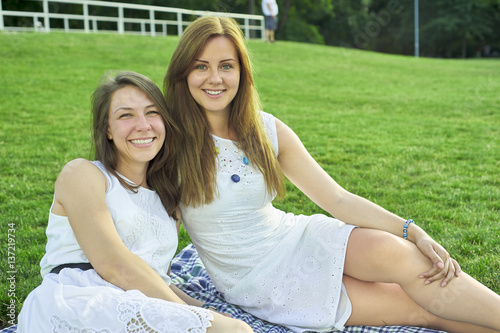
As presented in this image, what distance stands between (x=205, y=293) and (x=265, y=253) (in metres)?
0.62

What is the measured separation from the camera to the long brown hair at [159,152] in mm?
2398

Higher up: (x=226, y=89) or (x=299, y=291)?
(x=226, y=89)

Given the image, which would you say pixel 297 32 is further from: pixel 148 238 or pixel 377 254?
pixel 148 238

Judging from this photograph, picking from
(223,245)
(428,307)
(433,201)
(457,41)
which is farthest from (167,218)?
(457,41)

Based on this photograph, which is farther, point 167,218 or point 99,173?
point 167,218

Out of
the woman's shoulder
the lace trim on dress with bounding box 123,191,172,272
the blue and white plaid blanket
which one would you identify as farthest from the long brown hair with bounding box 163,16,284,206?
the blue and white plaid blanket

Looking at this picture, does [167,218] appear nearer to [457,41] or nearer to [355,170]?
[355,170]

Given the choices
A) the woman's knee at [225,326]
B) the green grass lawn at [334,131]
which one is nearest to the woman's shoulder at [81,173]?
the woman's knee at [225,326]

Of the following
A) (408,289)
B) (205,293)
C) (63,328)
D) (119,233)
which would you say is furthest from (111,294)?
(408,289)

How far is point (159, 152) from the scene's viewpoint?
8.36 ft

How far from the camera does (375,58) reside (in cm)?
1808

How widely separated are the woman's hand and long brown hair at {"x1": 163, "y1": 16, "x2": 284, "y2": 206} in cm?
81

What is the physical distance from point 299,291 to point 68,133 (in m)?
5.40

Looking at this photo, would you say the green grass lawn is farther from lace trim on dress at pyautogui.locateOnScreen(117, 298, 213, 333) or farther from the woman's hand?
lace trim on dress at pyautogui.locateOnScreen(117, 298, 213, 333)
